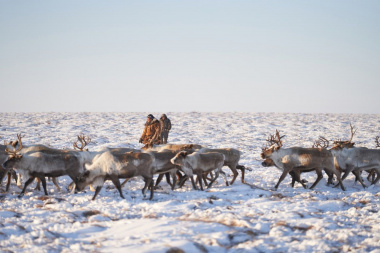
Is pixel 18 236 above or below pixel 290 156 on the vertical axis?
below

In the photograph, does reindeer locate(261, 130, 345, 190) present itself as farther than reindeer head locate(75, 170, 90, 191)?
Yes

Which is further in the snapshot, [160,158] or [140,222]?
[160,158]

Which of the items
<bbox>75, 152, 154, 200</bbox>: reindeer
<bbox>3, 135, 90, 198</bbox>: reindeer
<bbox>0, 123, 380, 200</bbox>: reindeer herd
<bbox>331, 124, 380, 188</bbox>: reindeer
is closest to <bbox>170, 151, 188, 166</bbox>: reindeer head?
<bbox>0, 123, 380, 200</bbox>: reindeer herd

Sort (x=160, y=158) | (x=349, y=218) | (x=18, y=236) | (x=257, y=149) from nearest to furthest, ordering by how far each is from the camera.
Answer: (x=18, y=236) → (x=349, y=218) → (x=160, y=158) → (x=257, y=149)

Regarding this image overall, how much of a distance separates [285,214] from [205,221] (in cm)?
171

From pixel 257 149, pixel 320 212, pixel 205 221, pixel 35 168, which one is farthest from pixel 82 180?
pixel 257 149

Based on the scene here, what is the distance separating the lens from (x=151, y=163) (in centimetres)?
928

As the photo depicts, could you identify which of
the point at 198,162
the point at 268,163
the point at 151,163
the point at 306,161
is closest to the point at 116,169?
the point at 151,163

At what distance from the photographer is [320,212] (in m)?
7.72

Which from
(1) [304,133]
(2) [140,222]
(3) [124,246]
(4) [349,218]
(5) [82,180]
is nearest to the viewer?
(3) [124,246]

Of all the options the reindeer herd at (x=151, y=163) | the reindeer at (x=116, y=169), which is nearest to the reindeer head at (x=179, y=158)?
the reindeer herd at (x=151, y=163)

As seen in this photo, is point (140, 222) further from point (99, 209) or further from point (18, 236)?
point (18, 236)

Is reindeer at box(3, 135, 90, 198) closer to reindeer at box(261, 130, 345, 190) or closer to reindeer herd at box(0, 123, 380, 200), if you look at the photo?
reindeer herd at box(0, 123, 380, 200)

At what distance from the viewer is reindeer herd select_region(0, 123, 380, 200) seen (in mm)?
9062
